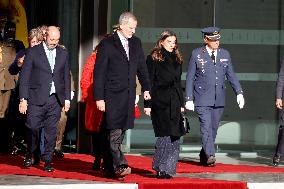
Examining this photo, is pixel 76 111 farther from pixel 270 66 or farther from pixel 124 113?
pixel 124 113

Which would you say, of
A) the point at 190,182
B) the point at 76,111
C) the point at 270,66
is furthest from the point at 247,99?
the point at 190,182

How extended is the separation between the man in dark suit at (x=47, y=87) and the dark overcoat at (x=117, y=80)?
125cm

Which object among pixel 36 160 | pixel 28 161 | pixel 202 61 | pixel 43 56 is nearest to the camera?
pixel 43 56

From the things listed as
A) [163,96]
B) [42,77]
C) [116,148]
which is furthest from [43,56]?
[116,148]

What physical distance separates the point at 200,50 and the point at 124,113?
2.92 metres

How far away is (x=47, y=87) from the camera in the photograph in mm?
11680

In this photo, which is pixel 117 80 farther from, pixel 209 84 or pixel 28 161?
pixel 209 84

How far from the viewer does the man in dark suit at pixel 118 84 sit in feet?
34.4

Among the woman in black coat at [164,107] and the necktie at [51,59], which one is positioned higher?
the necktie at [51,59]

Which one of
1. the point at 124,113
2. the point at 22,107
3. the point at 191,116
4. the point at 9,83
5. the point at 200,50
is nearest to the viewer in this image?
the point at 124,113

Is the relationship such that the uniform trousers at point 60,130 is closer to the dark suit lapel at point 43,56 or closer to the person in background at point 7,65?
the person in background at point 7,65

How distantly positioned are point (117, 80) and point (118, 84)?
1.9 inches

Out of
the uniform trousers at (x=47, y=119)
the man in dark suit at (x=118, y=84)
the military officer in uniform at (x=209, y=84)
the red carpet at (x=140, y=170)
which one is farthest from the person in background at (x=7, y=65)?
the man in dark suit at (x=118, y=84)

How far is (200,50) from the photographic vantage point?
13164 mm
